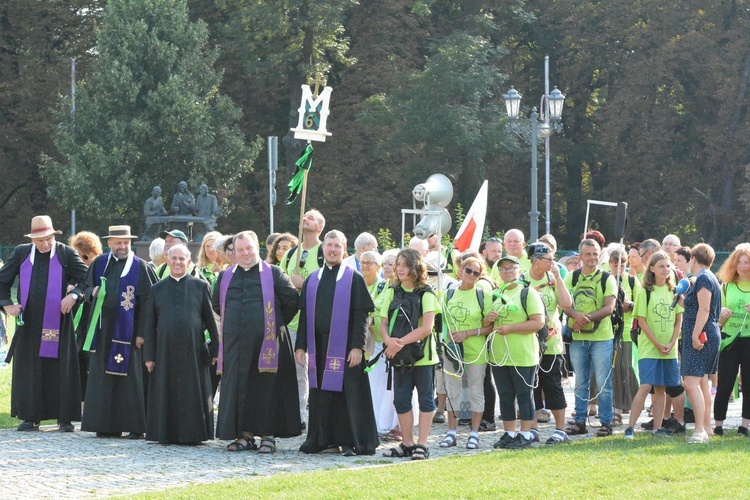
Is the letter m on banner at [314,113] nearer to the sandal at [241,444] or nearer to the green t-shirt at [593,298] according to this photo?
the green t-shirt at [593,298]

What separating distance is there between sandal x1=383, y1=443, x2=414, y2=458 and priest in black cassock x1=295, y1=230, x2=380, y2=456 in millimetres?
191

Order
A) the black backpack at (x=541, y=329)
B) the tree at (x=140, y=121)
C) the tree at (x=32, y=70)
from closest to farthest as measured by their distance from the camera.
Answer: the black backpack at (x=541, y=329), the tree at (x=140, y=121), the tree at (x=32, y=70)

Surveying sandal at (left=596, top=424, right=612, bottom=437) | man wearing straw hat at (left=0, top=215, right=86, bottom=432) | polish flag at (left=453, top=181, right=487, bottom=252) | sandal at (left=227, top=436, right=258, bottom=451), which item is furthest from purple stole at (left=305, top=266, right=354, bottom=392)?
polish flag at (left=453, top=181, right=487, bottom=252)

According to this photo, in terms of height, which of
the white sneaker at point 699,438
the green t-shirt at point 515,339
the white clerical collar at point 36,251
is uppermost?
the white clerical collar at point 36,251

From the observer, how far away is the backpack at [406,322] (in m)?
10.1

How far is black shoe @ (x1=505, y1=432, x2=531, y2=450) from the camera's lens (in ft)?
→ 34.5

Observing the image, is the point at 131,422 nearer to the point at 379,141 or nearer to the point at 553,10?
the point at 379,141

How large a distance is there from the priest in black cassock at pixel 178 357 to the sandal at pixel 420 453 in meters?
2.05

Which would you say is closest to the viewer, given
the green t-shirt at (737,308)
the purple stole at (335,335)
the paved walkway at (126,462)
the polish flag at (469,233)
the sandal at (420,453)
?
the paved walkway at (126,462)

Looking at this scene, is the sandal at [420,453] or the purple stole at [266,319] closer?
the sandal at [420,453]

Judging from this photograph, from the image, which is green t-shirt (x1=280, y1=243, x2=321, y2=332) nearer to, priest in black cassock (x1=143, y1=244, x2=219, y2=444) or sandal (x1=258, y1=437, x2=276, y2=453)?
priest in black cassock (x1=143, y1=244, x2=219, y2=444)

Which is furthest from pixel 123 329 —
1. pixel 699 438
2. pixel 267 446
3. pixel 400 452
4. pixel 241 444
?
pixel 699 438

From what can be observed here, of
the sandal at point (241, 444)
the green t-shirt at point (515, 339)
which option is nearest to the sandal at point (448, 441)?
the green t-shirt at point (515, 339)

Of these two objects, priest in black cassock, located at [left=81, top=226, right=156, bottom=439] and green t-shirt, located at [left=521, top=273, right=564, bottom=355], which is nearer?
green t-shirt, located at [left=521, top=273, right=564, bottom=355]
